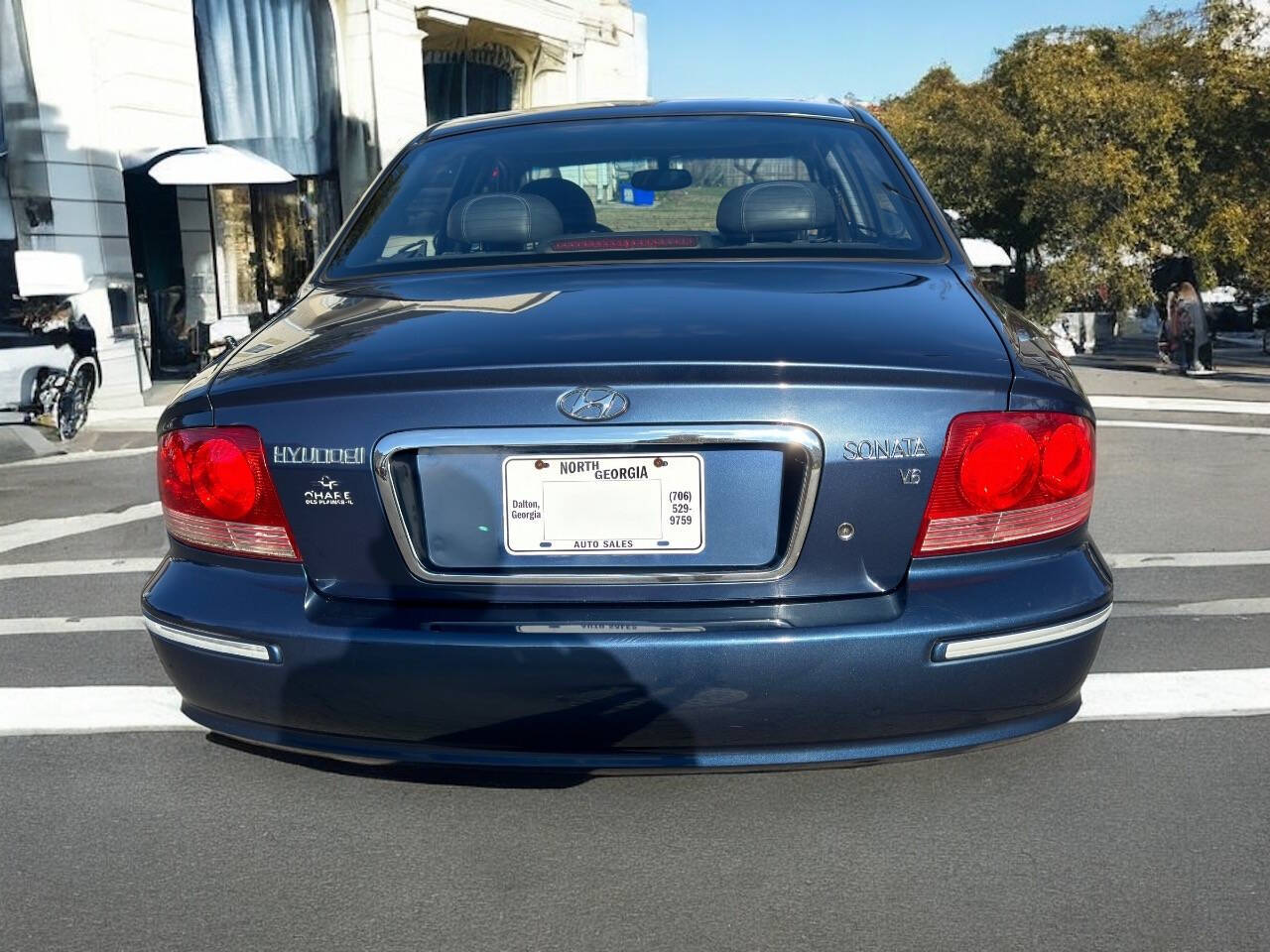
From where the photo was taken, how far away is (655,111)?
4.29 meters

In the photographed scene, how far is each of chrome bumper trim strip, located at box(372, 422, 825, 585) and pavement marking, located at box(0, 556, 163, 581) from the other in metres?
3.66

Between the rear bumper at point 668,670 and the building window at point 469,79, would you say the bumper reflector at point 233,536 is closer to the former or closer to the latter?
the rear bumper at point 668,670

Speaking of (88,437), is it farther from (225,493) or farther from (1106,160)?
(1106,160)

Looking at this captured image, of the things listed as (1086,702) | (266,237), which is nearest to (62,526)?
A: (1086,702)

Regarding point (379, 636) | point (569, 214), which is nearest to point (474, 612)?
point (379, 636)

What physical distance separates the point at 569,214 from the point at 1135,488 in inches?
204

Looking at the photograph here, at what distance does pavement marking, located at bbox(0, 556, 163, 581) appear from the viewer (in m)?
5.92

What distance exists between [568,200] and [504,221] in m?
0.33

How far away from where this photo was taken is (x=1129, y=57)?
31344 millimetres

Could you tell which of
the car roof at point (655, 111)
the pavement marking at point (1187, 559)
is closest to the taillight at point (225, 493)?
the car roof at point (655, 111)

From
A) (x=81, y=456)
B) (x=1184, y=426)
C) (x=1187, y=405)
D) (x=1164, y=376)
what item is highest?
(x=81, y=456)

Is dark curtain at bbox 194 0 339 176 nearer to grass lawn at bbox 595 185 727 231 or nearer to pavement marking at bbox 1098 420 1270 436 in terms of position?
pavement marking at bbox 1098 420 1270 436

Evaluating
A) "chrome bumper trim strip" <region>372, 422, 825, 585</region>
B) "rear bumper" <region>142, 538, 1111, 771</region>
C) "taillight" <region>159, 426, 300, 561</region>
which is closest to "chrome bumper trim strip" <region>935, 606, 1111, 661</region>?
"rear bumper" <region>142, 538, 1111, 771</region>

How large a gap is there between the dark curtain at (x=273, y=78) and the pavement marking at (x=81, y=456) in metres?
7.50
